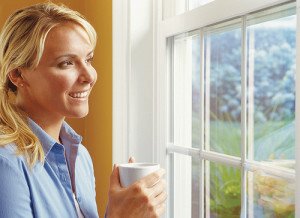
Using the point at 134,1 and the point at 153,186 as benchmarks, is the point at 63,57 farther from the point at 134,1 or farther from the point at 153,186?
the point at 134,1

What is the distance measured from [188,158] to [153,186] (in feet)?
2.12

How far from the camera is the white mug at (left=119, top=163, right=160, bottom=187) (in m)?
1.22

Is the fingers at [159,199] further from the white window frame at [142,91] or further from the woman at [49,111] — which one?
the white window frame at [142,91]

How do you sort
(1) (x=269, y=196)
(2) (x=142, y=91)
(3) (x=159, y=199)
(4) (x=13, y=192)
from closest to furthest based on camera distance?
(4) (x=13, y=192)
(3) (x=159, y=199)
(1) (x=269, y=196)
(2) (x=142, y=91)

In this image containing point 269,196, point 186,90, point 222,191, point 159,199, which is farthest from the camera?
point 186,90

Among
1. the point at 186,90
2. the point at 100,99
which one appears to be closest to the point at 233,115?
the point at 186,90

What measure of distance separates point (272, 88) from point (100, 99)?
48.1 inches

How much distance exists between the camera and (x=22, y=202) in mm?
1208

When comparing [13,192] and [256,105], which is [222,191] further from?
[13,192]

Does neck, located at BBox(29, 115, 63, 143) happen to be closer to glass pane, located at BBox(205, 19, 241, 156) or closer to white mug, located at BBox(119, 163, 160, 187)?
white mug, located at BBox(119, 163, 160, 187)

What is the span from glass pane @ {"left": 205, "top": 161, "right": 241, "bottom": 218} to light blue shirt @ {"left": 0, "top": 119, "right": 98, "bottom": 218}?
0.39 metres

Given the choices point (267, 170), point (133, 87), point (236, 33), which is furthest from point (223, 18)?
point (133, 87)

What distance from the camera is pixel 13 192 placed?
3.93ft

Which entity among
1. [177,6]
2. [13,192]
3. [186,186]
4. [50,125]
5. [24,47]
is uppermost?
[177,6]
